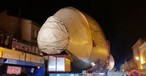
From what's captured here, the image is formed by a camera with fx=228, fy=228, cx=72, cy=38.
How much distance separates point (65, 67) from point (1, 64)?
8.98 ft

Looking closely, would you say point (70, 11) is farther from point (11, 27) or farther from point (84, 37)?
point (11, 27)

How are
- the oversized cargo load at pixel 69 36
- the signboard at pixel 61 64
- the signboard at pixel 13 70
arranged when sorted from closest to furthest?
the signboard at pixel 13 70 → the signboard at pixel 61 64 → the oversized cargo load at pixel 69 36

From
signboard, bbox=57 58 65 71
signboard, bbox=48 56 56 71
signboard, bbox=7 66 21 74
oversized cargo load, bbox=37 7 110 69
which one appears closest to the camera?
signboard, bbox=7 66 21 74

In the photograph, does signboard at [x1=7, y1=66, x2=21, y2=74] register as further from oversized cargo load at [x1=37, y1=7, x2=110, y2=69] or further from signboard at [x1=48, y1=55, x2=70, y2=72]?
signboard at [x1=48, y1=55, x2=70, y2=72]

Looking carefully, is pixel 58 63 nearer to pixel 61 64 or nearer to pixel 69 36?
pixel 61 64

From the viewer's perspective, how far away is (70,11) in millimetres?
11273

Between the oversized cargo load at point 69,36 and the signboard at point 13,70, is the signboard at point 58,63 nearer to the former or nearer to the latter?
the oversized cargo load at point 69,36

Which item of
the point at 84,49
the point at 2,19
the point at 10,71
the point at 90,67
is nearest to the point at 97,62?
the point at 90,67

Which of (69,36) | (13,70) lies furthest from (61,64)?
(13,70)

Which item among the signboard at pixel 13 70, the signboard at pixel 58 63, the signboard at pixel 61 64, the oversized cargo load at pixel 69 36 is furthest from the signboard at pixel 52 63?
the signboard at pixel 13 70

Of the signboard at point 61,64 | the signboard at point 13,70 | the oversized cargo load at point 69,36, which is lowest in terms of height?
the signboard at point 13,70

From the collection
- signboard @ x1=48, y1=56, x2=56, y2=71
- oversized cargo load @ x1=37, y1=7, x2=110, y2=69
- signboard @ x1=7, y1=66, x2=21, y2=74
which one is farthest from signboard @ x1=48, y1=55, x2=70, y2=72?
signboard @ x1=7, y1=66, x2=21, y2=74

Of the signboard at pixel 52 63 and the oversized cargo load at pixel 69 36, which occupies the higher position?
the oversized cargo load at pixel 69 36

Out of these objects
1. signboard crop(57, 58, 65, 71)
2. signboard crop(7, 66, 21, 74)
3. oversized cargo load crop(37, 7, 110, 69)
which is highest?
oversized cargo load crop(37, 7, 110, 69)
